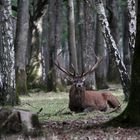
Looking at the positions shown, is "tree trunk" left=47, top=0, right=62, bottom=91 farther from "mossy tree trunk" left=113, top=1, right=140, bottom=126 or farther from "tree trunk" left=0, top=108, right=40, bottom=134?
"tree trunk" left=0, top=108, right=40, bottom=134

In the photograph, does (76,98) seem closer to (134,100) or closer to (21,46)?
(134,100)

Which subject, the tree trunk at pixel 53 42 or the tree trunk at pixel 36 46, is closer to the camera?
the tree trunk at pixel 53 42

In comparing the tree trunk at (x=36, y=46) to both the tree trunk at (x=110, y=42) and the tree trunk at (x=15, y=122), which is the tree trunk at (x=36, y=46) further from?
the tree trunk at (x=15, y=122)

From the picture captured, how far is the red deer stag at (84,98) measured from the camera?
43.4 ft

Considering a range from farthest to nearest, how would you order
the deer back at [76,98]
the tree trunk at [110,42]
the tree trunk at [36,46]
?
the tree trunk at [36,46], the tree trunk at [110,42], the deer back at [76,98]

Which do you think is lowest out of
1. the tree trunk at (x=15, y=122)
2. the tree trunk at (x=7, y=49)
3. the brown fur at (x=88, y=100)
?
the brown fur at (x=88, y=100)

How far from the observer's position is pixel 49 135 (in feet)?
28.2

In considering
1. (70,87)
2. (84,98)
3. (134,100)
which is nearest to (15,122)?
(134,100)

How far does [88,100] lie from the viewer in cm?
1390

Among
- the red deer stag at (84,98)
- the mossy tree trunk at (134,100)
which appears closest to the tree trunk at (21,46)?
the red deer stag at (84,98)

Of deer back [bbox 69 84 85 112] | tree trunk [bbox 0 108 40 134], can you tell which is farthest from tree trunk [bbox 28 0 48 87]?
tree trunk [bbox 0 108 40 134]

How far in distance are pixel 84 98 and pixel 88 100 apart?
13 cm

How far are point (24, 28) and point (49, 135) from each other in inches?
541

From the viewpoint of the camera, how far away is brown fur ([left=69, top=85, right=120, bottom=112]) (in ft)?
44.1
